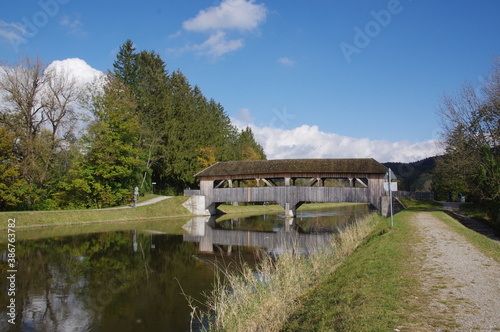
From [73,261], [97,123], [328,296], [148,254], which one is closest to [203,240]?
[148,254]

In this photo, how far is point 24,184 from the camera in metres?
23.9

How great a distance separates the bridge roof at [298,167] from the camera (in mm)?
26453

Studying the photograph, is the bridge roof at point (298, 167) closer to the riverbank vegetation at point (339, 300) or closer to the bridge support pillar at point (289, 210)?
the bridge support pillar at point (289, 210)

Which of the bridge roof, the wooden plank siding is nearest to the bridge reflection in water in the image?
the wooden plank siding

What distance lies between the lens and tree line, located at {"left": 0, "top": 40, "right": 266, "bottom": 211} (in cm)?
2456

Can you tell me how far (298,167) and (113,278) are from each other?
20415mm

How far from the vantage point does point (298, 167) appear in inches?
1120

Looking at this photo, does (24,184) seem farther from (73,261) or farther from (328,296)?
(328,296)

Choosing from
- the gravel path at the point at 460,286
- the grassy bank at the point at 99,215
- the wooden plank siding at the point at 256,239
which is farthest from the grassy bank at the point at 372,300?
the grassy bank at the point at 99,215

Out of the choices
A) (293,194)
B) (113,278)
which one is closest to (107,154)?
(293,194)

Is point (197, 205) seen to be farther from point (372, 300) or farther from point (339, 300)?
point (372, 300)

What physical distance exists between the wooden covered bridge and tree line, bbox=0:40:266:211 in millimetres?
6440

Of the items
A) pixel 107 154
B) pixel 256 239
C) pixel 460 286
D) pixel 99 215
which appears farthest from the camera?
pixel 107 154

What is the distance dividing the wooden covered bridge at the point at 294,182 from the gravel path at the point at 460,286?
53.5 ft
